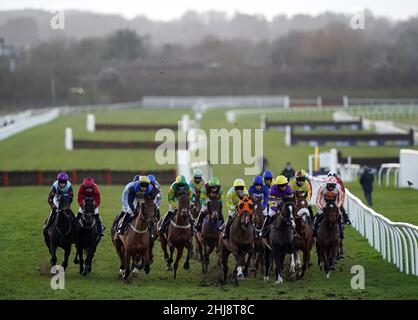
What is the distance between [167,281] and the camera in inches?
604

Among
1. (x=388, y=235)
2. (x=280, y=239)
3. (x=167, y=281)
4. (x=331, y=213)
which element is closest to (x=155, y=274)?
(x=167, y=281)

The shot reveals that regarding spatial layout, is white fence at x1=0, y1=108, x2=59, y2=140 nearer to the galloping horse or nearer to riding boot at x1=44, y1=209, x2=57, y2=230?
riding boot at x1=44, y1=209, x2=57, y2=230

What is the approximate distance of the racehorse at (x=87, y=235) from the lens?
15.7m

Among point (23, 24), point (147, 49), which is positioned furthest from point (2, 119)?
point (147, 49)

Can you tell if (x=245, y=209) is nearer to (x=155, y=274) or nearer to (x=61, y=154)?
(x=155, y=274)

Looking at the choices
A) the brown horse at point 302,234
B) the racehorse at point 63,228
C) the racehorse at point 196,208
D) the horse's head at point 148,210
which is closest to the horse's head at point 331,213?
the brown horse at point 302,234

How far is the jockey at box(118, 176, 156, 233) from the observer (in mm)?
15078

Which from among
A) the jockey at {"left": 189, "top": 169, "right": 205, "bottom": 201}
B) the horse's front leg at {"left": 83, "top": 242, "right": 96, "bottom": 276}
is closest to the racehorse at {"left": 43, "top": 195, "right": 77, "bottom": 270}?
the horse's front leg at {"left": 83, "top": 242, "right": 96, "bottom": 276}

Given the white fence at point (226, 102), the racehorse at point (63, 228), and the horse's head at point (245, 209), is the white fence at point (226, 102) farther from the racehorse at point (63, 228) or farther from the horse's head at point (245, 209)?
the horse's head at point (245, 209)

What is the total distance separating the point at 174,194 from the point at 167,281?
1594mm

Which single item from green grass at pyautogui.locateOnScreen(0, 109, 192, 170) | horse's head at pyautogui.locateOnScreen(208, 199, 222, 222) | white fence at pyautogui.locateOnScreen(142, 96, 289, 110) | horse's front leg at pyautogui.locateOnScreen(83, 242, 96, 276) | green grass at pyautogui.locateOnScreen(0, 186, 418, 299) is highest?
white fence at pyautogui.locateOnScreen(142, 96, 289, 110)

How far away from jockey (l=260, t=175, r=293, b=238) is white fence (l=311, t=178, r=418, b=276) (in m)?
1.75

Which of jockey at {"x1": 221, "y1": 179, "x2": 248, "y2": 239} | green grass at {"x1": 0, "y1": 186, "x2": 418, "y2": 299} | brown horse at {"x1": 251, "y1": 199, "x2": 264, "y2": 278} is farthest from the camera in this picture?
brown horse at {"x1": 251, "y1": 199, "x2": 264, "y2": 278}
